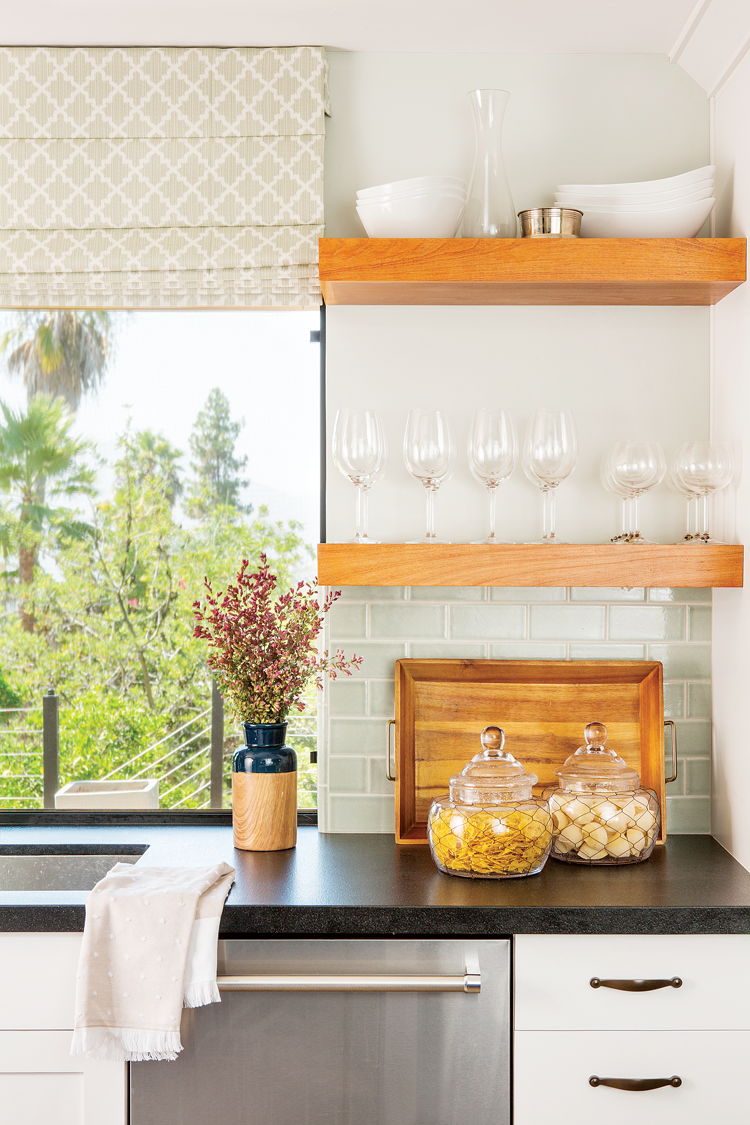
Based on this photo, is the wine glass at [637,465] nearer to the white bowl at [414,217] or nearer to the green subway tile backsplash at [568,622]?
the green subway tile backsplash at [568,622]

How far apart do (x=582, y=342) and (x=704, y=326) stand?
278 mm

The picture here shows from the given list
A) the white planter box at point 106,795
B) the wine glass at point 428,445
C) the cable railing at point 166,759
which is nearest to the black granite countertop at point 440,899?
the white planter box at point 106,795

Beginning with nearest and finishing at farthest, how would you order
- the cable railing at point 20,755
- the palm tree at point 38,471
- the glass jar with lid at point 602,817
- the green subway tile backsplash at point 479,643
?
1. the glass jar with lid at point 602,817
2. the green subway tile backsplash at point 479,643
3. the cable railing at point 20,755
4. the palm tree at point 38,471

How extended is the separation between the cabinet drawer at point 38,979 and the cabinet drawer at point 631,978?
2.51 ft

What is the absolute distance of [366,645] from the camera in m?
1.94

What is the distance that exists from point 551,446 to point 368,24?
3.26 ft

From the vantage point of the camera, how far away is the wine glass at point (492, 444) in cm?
178

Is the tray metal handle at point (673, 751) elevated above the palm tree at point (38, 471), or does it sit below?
below

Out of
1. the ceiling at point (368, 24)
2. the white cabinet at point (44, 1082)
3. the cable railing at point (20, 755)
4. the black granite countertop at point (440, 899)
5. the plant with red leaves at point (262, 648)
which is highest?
the ceiling at point (368, 24)

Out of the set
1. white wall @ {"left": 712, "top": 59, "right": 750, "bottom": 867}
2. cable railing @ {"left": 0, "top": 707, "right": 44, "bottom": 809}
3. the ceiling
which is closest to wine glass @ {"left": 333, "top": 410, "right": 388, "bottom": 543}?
white wall @ {"left": 712, "top": 59, "right": 750, "bottom": 867}

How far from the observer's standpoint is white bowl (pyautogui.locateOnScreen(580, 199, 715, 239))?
1.78 meters

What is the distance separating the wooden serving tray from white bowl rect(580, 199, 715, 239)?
0.91 metres

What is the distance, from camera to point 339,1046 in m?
1.44

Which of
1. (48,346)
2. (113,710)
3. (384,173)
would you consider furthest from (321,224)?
(113,710)
